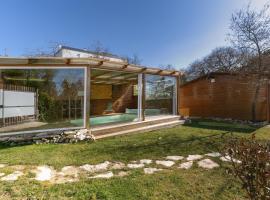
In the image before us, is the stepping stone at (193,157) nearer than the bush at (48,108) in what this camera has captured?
Yes

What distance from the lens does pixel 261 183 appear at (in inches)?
101

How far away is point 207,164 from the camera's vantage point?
5676 millimetres

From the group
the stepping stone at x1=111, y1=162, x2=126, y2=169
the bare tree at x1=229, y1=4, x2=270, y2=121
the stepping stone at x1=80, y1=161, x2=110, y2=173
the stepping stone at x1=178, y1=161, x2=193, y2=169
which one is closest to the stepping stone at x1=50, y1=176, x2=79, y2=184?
the stepping stone at x1=80, y1=161, x2=110, y2=173

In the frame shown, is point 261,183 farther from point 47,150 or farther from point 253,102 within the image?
point 253,102

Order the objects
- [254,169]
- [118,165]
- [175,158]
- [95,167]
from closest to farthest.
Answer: [254,169], [95,167], [118,165], [175,158]

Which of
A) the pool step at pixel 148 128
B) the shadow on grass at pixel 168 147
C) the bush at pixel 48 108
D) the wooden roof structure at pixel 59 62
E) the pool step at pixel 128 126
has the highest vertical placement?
the wooden roof structure at pixel 59 62

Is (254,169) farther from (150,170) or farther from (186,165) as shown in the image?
(186,165)

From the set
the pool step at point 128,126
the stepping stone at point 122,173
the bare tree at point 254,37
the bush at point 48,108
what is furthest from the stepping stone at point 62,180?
the bare tree at point 254,37

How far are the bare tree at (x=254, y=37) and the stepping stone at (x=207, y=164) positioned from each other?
924 centimetres

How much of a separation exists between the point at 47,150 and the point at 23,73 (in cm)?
333

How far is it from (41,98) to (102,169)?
5105 mm

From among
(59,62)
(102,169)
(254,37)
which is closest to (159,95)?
(59,62)

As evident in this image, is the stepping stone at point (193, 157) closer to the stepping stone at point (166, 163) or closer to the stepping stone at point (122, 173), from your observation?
the stepping stone at point (166, 163)

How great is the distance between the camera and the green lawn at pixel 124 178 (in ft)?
13.3
